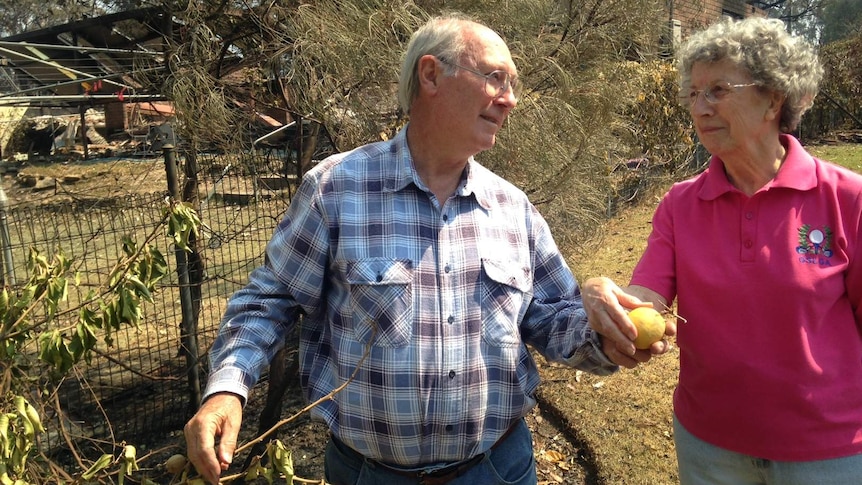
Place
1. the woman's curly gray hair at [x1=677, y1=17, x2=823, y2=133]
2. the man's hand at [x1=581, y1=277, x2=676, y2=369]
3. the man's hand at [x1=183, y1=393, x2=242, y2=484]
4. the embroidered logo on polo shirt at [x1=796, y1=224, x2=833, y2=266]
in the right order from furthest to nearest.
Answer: the woman's curly gray hair at [x1=677, y1=17, x2=823, y2=133], the embroidered logo on polo shirt at [x1=796, y1=224, x2=833, y2=266], the man's hand at [x1=581, y1=277, x2=676, y2=369], the man's hand at [x1=183, y1=393, x2=242, y2=484]

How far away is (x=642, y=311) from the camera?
1.76 metres

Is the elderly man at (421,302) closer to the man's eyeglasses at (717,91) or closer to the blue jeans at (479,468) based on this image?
the blue jeans at (479,468)

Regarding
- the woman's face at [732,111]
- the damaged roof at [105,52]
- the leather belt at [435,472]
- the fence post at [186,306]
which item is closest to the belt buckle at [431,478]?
the leather belt at [435,472]

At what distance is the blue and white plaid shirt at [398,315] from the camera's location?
5.72 ft

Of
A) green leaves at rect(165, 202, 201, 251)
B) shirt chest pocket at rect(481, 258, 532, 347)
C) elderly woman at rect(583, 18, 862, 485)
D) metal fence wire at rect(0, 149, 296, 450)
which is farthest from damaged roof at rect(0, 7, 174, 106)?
elderly woman at rect(583, 18, 862, 485)

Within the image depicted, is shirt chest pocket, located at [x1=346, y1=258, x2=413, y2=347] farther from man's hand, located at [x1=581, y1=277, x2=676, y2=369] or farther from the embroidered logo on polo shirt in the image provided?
the embroidered logo on polo shirt

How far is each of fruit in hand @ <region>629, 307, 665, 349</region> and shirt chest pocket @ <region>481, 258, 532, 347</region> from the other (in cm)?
33

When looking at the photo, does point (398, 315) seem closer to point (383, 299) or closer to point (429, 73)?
point (383, 299)

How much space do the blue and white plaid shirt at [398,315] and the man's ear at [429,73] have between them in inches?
7.9

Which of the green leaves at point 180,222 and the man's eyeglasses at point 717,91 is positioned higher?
the man's eyeglasses at point 717,91

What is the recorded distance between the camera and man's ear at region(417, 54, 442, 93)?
75.4 inches

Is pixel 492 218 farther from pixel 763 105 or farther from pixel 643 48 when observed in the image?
pixel 643 48

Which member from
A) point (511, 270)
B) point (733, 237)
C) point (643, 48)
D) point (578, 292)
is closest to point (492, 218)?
point (511, 270)

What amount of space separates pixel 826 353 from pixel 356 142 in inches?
95.6
